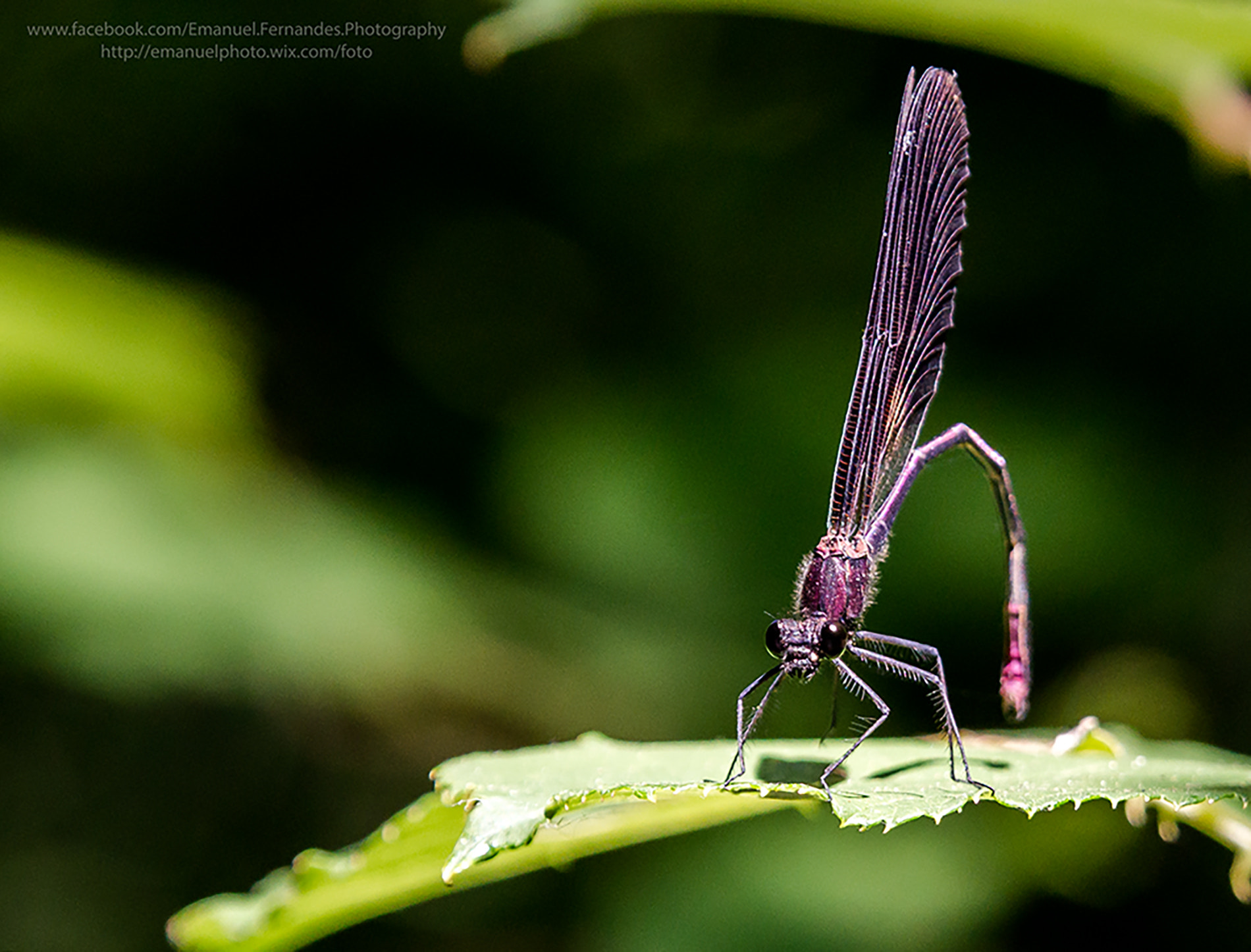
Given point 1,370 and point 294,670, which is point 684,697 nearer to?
point 294,670

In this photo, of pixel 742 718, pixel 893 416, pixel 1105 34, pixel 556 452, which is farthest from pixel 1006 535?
pixel 556 452

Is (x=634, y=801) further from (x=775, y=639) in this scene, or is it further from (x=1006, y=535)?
(x=1006, y=535)

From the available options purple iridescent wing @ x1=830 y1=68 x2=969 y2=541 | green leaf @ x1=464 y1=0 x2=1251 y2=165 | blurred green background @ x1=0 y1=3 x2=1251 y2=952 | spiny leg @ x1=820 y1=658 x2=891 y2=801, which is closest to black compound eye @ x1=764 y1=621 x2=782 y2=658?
spiny leg @ x1=820 y1=658 x2=891 y2=801

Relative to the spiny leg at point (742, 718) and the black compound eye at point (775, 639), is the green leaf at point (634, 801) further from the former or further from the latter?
the black compound eye at point (775, 639)

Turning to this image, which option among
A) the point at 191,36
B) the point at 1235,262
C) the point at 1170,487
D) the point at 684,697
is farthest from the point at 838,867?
the point at 191,36

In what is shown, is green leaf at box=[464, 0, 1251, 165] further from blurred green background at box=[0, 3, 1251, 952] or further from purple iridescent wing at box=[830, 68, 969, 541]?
blurred green background at box=[0, 3, 1251, 952]
